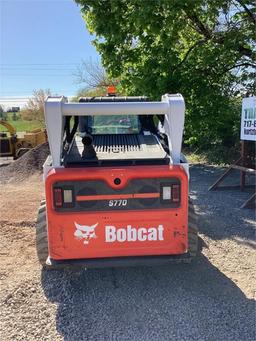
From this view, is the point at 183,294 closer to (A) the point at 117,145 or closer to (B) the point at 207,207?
(A) the point at 117,145

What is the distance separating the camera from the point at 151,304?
4.01m

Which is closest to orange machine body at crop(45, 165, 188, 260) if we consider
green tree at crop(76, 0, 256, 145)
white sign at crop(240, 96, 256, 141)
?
white sign at crop(240, 96, 256, 141)

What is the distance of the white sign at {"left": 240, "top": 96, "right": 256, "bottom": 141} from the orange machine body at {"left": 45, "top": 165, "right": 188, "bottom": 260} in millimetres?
4508

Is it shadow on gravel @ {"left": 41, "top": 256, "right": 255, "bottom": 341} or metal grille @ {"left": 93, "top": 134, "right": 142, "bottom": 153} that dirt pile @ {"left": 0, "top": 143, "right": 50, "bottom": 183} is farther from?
shadow on gravel @ {"left": 41, "top": 256, "right": 255, "bottom": 341}

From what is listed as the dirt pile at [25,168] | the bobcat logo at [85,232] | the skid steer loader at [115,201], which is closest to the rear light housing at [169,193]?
the skid steer loader at [115,201]

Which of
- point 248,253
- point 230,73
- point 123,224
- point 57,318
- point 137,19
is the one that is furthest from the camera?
point 230,73

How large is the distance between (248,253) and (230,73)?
731 centimetres

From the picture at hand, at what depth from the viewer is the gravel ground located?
139 inches

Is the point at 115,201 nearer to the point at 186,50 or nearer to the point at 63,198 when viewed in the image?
the point at 63,198

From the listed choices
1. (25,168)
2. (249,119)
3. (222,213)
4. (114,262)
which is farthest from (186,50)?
(114,262)

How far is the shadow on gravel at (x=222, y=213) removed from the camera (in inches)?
245

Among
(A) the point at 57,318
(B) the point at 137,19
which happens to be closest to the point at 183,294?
(A) the point at 57,318

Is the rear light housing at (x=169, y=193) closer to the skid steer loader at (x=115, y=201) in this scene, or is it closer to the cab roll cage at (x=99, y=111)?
the skid steer loader at (x=115, y=201)

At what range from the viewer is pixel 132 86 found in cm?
1070
